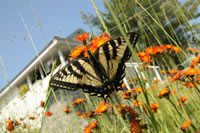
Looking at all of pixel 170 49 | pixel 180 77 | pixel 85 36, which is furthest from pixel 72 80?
pixel 170 49

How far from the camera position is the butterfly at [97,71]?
92 cm

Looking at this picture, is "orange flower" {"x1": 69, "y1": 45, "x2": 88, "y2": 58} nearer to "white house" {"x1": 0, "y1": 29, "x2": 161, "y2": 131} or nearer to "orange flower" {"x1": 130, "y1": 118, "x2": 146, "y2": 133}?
"white house" {"x1": 0, "y1": 29, "x2": 161, "y2": 131}

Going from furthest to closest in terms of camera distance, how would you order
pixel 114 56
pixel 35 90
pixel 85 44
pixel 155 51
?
pixel 35 90, pixel 155 51, pixel 114 56, pixel 85 44

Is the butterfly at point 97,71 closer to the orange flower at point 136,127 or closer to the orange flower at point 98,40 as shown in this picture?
the orange flower at point 98,40

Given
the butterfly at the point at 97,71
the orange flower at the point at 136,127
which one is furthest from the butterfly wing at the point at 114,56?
the orange flower at the point at 136,127

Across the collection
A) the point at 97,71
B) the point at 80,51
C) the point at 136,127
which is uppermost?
the point at 80,51

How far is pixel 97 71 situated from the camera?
3.31ft

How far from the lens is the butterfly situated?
919 millimetres

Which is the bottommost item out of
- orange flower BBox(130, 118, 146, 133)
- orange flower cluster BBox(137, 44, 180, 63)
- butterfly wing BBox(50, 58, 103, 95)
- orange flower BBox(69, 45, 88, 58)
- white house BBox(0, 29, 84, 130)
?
white house BBox(0, 29, 84, 130)

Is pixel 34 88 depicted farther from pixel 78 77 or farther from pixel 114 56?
pixel 114 56

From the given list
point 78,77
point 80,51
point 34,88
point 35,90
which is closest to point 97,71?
point 78,77

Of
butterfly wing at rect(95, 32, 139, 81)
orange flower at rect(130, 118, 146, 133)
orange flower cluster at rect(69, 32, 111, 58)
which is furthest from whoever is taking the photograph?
butterfly wing at rect(95, 32, 139, 81)

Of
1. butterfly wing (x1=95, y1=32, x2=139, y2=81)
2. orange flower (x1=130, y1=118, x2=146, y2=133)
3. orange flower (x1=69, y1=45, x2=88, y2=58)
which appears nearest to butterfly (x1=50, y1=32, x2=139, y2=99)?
butterfly wing (x1=95, y1=32, x2=139, y2=81)

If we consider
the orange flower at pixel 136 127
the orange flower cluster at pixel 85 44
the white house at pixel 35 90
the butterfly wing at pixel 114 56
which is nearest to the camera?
the orange flower at pixel 136 127
